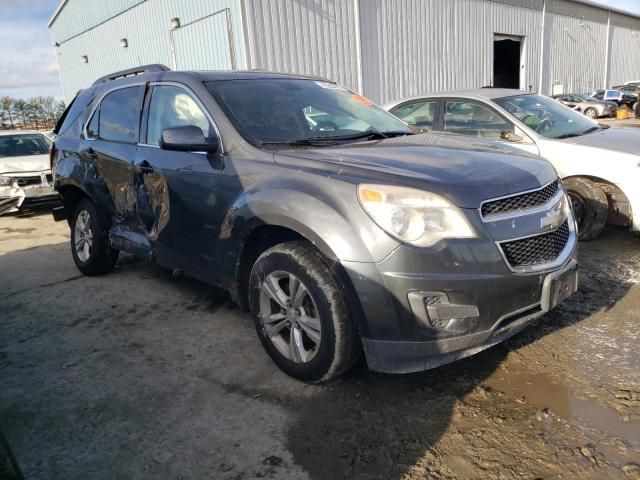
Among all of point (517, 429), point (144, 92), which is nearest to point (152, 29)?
point (144, 92)

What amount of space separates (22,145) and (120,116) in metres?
6.98

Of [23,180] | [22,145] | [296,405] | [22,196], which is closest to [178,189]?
[296,405]

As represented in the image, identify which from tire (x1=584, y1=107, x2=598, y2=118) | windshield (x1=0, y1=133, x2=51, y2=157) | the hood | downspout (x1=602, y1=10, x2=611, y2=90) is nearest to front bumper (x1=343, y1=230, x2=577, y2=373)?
the hood

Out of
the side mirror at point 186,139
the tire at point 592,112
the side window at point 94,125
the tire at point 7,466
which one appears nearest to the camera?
the tire at point 7,466

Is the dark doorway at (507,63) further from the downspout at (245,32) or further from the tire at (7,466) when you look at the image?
the tire at (7,466)

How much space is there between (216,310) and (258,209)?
1.49 m

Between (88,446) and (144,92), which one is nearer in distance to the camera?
(88,446)

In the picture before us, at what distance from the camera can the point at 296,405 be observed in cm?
272

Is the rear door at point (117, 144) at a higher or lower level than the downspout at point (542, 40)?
lower

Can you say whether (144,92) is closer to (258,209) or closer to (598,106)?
(258,209)

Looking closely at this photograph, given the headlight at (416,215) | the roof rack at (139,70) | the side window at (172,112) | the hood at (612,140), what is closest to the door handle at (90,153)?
the roof rack at (139,70)

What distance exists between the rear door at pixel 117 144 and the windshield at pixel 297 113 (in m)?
1.00

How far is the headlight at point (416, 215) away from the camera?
2.39 metres

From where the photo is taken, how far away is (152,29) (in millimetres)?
16438
